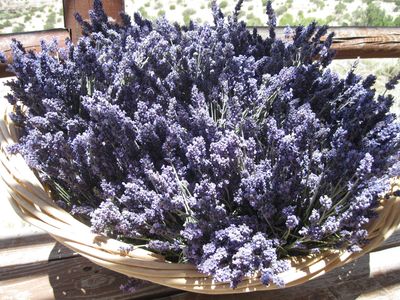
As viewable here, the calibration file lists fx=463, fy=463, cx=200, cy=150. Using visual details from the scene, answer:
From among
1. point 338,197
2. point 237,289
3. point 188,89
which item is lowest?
point 237,289

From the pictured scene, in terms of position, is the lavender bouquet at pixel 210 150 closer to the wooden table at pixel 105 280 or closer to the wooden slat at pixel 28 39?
→ the wooden table at pixel 105 280

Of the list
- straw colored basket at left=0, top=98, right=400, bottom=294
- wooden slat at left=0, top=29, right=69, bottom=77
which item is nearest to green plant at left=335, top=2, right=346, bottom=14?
wooden slat at left=0, top=29, right=69, bottom=77

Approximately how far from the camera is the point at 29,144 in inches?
38.3

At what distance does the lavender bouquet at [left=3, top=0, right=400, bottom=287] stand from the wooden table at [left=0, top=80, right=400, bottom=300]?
0.58 ft

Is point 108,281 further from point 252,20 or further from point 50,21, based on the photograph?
point 50,21

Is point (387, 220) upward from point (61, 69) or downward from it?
downward

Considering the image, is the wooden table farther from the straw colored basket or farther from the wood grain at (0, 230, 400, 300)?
the straw colored basket

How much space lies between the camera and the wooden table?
101cm

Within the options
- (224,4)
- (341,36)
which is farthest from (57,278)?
(224,4)

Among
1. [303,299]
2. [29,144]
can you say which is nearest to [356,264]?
[303,299]

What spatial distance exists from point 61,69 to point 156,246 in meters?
0.53

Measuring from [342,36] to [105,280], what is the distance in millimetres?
1505

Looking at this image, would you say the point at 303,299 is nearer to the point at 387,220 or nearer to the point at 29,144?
the point at 387,220

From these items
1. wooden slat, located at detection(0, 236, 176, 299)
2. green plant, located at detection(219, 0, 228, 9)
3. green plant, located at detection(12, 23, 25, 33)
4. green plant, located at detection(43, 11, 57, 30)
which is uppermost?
wooden slat, located at detection(0, 236, 176, 299)
